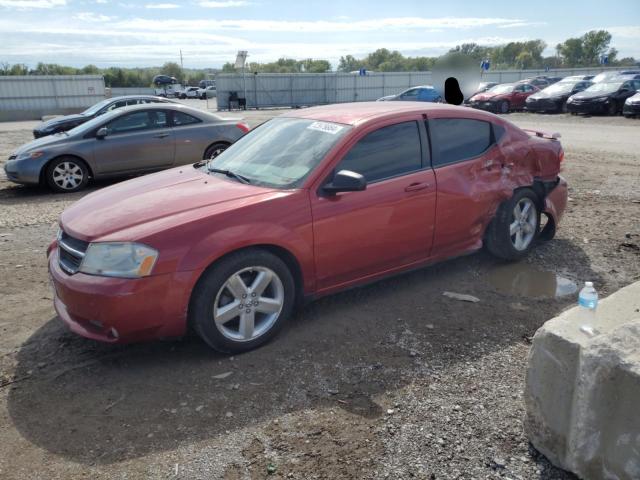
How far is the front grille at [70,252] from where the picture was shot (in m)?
3.57

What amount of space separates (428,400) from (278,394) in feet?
2.96

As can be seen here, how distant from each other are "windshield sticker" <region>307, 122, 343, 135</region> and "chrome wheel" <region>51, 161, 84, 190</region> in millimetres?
6387

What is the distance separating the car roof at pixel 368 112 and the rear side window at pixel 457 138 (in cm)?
10

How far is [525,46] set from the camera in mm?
49000

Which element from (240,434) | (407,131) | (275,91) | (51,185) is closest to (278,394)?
(240,434)

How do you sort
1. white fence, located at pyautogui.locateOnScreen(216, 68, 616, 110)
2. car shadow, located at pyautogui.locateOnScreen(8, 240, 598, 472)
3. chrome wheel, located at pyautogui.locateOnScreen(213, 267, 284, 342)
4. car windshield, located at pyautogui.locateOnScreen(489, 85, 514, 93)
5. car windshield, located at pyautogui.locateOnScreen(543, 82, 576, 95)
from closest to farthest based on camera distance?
car shadow, located at pyautogui.locateOnScreen(8, 240, 598, 472)
chrome wheel, located at pyautogui.locateOnScreen(213, 267, 284, 342)
car windshield, located at pyautogui.locateOnScreen(543, 82, 576, 95)
car windshield, located at pyautogui.locateOnScreen(489, 85, 514, 93)
white fence, located at pyautogui.locateOnScreen(216, 68, 616, 110)

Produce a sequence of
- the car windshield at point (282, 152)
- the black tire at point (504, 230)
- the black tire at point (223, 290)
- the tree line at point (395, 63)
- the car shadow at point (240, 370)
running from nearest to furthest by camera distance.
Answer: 1. the car shadow at point (240, 370)
2. the black tire at point (223, 290)
3. the car windshield at point (282, 152)
4. the black tire at point (504, 230)
5. the tree line at point (395, 63)

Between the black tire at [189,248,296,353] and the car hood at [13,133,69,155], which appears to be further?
the car hood at [13,133,69,155]

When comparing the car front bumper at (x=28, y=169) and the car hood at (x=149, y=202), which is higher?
the car hood at (x=149, y=202)

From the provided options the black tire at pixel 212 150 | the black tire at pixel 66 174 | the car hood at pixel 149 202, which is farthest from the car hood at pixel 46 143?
the car hood at pixel 149 202

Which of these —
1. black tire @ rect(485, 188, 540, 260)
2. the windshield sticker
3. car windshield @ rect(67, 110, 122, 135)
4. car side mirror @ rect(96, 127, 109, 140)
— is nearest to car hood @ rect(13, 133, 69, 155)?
car windshield @ rect(67, 110, 122, 135)

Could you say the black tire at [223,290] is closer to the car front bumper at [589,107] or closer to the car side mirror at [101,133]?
the car side mirror at [101,133]

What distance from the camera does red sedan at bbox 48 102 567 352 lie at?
344cm

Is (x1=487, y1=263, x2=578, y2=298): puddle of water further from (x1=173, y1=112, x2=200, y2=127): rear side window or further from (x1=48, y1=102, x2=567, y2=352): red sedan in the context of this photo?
(x1=173, y1=112, x2=200, y2=127): rear side window
